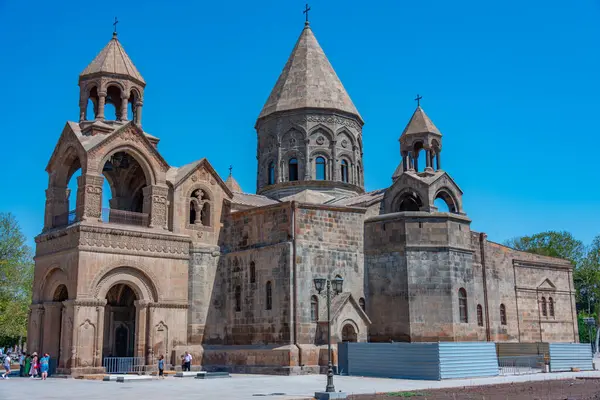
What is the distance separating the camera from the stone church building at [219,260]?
26609 mm

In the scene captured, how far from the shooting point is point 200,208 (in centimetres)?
3017

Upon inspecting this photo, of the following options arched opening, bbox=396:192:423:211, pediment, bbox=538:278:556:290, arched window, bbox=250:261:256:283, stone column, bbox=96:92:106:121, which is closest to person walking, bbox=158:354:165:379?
arched window, bbox=250:261:256:283

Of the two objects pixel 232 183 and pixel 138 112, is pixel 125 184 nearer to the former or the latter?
pixel 138 112

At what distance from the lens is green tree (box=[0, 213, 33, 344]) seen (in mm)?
43250

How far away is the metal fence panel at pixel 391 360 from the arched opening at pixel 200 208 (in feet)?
29.8

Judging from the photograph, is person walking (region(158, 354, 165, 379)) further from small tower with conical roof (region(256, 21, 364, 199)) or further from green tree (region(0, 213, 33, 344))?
green tree (region(0, 213, 33, 344))

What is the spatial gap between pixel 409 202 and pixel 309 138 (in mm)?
6574

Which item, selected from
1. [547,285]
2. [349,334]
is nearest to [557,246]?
[547,285]

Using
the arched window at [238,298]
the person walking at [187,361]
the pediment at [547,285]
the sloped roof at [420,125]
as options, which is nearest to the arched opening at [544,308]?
the pediment at [547,285]

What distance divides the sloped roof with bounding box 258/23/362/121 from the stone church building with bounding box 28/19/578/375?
18.5 feet

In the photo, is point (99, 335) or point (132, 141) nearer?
point (99, 335)

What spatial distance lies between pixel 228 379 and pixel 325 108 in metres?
17.3

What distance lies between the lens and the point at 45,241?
28328 millimetres

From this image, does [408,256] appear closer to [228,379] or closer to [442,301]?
[442,301]
